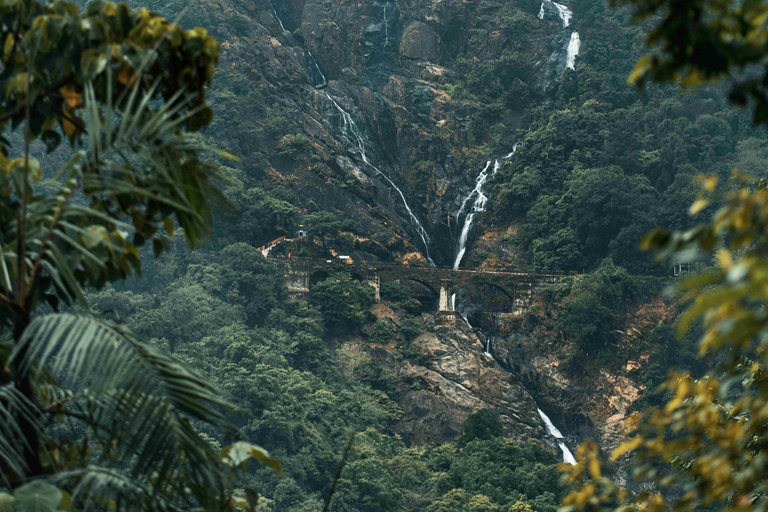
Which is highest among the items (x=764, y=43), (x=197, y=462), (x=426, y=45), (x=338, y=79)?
(x=426, y=45)

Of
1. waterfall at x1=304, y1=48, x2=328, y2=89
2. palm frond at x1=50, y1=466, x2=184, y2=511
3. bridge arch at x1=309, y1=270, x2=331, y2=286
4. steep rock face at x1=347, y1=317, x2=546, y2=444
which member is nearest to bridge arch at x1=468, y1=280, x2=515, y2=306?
steep rock face at x1=347, y1=317, x2=546, y2=444

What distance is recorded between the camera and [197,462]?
2.00 m

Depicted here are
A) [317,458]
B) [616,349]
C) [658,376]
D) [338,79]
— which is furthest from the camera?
[338,79]

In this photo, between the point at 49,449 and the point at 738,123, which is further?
the point at 738,123

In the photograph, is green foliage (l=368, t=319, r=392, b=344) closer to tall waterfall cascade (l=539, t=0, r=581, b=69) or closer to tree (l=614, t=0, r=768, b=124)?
tall waterfall cascade (l=539, t=0, r=581, b=69)

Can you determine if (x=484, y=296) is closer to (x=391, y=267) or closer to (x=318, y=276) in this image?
(x=391, y=267)

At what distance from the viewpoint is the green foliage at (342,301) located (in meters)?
28.9

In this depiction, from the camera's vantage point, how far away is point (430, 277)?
31078 millimetres

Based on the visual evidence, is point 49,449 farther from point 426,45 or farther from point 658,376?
point 426,45

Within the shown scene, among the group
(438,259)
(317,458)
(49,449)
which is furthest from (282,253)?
(49,449)

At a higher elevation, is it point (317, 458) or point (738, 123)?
point (738, 123)

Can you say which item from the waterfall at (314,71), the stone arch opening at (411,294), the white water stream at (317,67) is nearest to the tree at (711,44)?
the stone arch opening at (411,294)

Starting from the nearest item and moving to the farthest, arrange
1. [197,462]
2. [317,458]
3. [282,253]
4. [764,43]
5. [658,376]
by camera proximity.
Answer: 1. [764,43]
2. [197,462]
3. [317,458]
4. [658,376]
5. [282,253]

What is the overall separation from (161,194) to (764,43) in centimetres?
155
